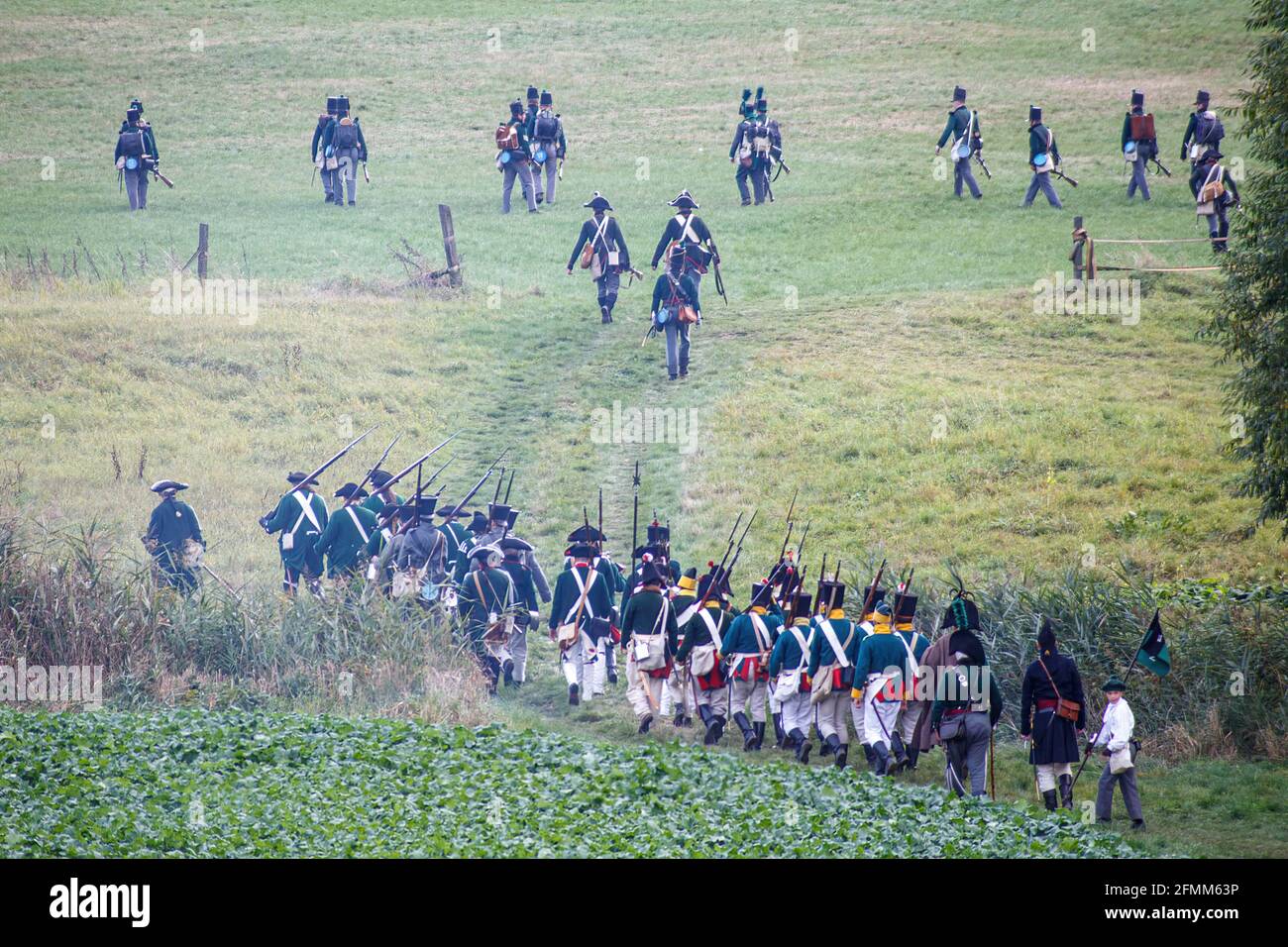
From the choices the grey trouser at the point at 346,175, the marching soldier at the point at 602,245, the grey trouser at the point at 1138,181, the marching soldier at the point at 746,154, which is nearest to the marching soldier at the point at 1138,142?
the grey trouser at the point at 1138,181

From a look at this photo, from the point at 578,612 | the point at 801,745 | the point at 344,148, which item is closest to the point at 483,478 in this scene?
the point at 578,612

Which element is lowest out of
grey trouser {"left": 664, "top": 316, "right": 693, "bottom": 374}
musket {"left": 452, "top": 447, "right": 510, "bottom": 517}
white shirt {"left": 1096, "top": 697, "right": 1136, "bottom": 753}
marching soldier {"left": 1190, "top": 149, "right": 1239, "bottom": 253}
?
white shirt {"left": 1096, "top": 697, "right": 1136, "bottom": 753}

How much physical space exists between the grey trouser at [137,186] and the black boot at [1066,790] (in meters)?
26.9

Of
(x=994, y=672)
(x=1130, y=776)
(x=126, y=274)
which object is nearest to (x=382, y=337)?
(x=126, y=274)

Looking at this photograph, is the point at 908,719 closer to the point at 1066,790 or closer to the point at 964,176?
the point at 1066,790

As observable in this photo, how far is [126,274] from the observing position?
103 ft

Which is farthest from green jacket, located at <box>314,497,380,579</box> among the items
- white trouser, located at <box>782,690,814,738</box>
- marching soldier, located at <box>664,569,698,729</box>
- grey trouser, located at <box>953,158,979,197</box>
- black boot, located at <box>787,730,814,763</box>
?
grey trouser, located at <box>953,158,979,197</box>

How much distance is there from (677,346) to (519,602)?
935 cm

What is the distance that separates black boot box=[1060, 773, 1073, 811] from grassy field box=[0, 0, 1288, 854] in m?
0.54

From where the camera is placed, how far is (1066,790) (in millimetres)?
14734

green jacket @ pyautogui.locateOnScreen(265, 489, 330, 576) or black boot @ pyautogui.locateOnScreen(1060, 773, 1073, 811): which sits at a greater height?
green jacket @ pyautogui.locateOnScreen(265, 489, 330, 576)

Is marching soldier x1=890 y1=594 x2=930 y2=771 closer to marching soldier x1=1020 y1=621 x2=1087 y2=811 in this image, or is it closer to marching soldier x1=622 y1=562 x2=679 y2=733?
marching soldier x1=1020 y1=621 x2=1087 y2=811

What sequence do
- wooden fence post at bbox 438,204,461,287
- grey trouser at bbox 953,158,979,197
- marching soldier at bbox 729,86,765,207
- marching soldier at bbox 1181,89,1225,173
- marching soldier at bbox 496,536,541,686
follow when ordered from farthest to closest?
grey trouser at bbox 953,158,979,197, marching soldier at bbox 729,86,765,207, marching soldier at bbox 1181,89,1225,173, wooden fence post at bbox 438,204,461,287, marching soldier at bbox 496,536,541,686

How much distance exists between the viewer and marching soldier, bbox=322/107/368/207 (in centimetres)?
3475
